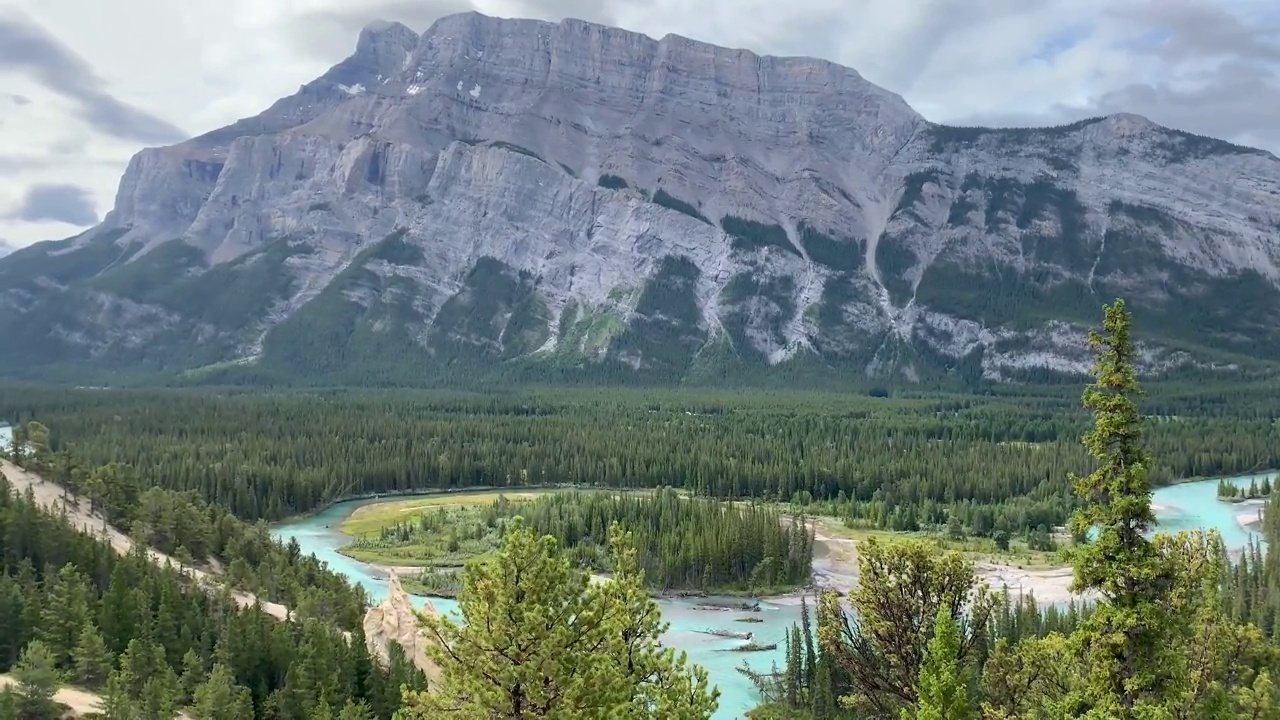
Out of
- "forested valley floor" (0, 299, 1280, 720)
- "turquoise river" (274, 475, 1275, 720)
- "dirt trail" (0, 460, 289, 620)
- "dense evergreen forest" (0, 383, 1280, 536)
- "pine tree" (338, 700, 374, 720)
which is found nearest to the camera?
"forested valley floor" (0, 299, 1280, 720)

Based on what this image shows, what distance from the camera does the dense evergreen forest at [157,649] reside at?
151 feet

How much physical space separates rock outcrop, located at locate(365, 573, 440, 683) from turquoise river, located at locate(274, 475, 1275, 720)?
57.0ft

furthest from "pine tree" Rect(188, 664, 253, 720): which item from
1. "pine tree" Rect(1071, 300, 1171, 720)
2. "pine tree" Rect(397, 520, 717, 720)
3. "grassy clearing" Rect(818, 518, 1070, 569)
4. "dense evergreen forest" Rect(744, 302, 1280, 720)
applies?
"grassy clearing" Rect(818, 518, 1070, 569)

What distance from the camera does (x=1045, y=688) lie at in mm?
35250

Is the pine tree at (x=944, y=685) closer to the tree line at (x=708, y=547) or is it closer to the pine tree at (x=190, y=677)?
the pine tree at (x=190, y=677)

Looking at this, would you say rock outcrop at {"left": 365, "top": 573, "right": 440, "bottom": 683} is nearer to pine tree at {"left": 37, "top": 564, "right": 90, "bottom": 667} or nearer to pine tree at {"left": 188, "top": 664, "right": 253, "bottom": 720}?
pine tree at {"left": 188, "top": 664, "right": 253, "bottom": 720}

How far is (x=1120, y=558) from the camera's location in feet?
75.0

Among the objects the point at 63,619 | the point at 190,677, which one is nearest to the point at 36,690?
the point at 190,677

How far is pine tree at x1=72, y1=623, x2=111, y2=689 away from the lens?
50.0 m

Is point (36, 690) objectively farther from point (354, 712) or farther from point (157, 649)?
point (354, 712)

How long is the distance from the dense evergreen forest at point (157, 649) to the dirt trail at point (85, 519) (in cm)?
524

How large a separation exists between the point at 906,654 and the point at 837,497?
113752mm

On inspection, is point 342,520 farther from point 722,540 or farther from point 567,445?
point 722,540

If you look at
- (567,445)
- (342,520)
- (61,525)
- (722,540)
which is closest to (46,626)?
(61,525)
